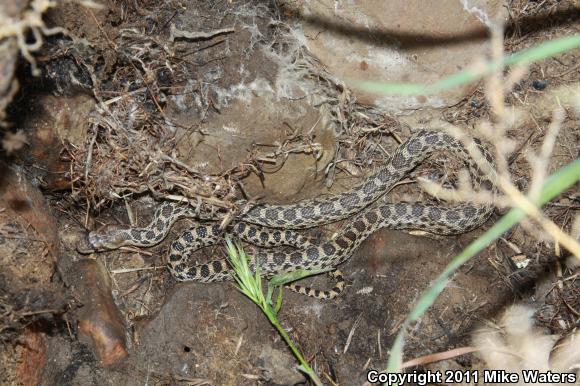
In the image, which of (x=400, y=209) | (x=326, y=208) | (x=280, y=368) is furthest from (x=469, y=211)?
(x=280, y=368)

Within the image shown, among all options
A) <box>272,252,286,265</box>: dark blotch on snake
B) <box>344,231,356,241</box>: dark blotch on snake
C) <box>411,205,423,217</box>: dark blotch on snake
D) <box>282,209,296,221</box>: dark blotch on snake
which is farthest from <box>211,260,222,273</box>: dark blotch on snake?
<box>411,205,423,217</box>: dark blotch on snake

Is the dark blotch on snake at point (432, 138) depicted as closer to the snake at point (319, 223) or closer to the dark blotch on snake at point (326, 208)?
the snake at point (319, 223)

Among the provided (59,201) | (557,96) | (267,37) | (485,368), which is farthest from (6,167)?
(557,96)

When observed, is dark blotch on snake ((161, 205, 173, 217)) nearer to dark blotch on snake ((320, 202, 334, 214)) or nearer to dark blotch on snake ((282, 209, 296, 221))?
dark blotch on snake ((282, 209, 296, 221))

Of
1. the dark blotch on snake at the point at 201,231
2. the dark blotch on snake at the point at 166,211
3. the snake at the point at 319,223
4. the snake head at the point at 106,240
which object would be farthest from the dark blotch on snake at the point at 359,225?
the snake head at the point at 106,240

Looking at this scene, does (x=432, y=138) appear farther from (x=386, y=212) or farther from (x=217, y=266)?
(x=217, y=266)

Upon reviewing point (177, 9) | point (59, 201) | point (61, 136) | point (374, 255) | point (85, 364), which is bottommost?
point (85, 364)

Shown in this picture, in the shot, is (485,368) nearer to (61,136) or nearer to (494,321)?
(494,321)
